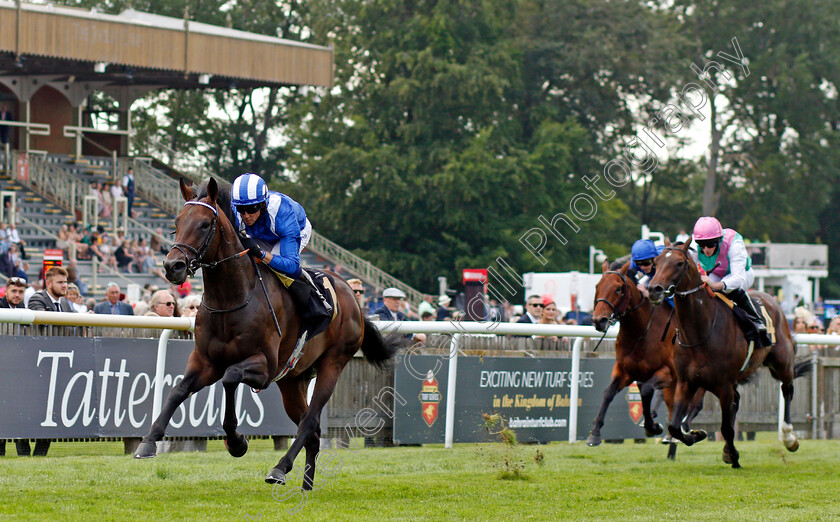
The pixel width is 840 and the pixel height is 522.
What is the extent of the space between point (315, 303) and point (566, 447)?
14.9 ft

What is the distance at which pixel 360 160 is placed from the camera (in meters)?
31.3

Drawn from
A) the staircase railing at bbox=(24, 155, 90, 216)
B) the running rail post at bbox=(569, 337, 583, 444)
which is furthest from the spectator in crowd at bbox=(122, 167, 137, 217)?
the running rail post at bbox=(569, 337, 583, 444)

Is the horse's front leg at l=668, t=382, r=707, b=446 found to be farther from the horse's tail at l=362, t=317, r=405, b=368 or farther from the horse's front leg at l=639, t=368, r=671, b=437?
the horse's tail at l=362, t=317, r=405, b=368

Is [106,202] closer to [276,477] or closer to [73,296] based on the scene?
[73,296]

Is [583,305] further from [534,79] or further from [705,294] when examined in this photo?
[705,294]

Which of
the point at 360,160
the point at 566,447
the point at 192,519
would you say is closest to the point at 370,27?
the point at 360,160

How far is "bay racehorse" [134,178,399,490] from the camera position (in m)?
5.91

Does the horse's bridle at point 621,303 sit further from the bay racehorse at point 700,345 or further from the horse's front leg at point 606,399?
the bay racehorse at point 700,345

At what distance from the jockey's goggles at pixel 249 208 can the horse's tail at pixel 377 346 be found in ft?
5.50

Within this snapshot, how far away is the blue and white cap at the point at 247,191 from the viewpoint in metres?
6.39

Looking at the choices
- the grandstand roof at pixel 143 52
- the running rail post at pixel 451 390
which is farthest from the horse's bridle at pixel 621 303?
the grandstand roof at pixel 143 52

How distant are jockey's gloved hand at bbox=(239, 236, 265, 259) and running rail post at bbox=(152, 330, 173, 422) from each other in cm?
257

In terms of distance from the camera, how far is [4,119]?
2489 centimetres

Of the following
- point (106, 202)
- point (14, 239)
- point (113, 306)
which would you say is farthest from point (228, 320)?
point (106, 202)
